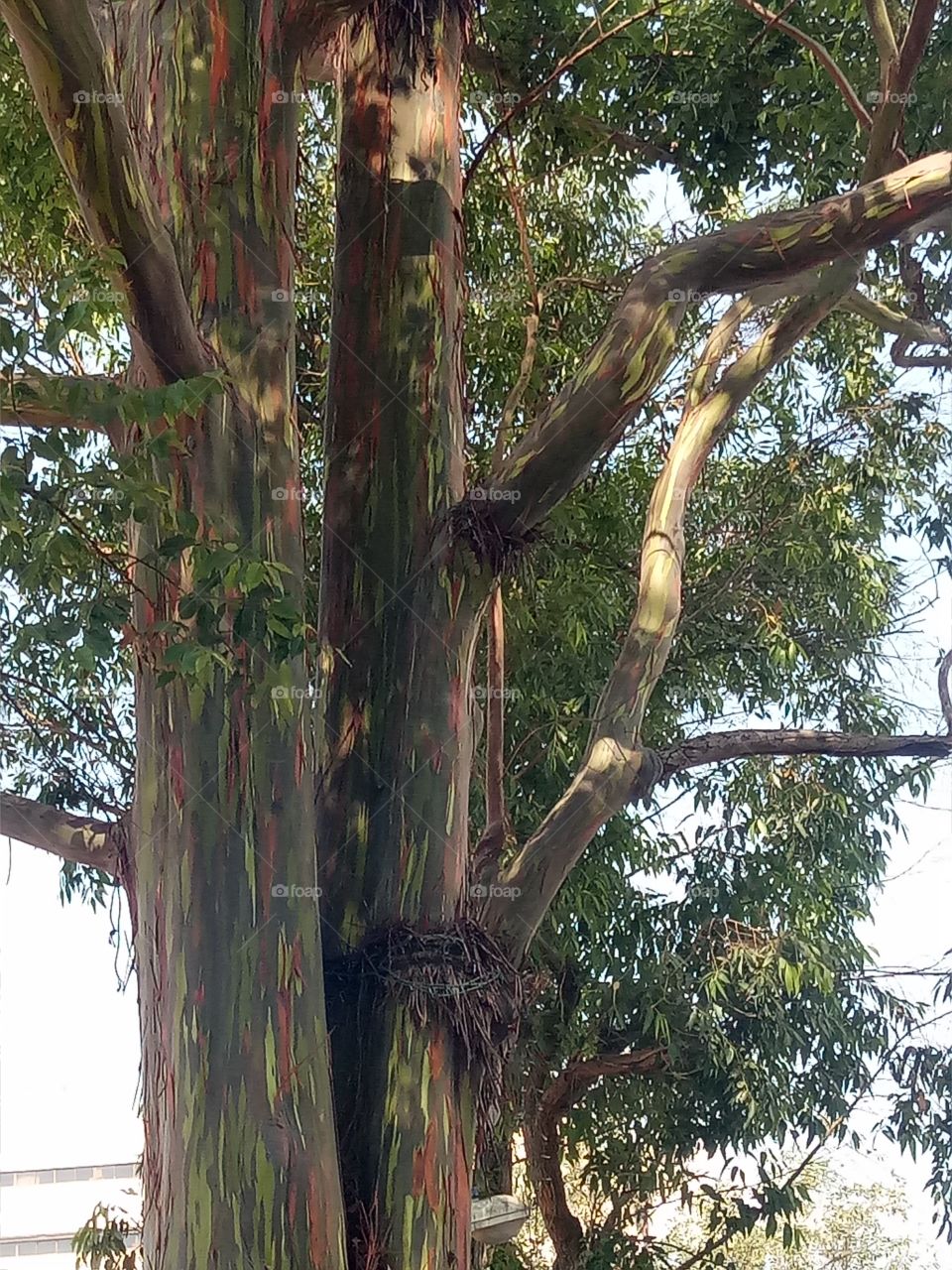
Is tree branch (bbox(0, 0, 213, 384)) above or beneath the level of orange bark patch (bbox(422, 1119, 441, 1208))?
above

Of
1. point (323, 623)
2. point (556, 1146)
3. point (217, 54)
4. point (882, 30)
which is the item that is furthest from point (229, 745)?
point (556, 1146)

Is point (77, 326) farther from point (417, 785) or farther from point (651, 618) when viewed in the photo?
point (651, 618)

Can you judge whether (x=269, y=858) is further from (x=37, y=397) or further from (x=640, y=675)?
(x=640, y=675)

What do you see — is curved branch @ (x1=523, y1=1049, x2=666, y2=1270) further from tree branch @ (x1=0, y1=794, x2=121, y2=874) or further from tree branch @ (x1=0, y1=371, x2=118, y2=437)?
tree branch @ (x1=0, y1=371, x2=118, y2=437)

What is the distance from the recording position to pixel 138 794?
1.71 m

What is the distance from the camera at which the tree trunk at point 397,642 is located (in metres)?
1.78

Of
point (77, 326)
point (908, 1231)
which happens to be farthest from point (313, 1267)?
point (908, 1231)

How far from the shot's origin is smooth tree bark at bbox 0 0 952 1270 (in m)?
1.51

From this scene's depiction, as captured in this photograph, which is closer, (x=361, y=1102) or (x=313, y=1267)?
(x=313, y=1267)

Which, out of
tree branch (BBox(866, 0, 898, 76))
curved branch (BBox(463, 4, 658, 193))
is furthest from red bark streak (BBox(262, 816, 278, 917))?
tree branch (BBox(866, 0, 898, 76))

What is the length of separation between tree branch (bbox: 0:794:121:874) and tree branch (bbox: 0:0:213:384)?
0.62 m

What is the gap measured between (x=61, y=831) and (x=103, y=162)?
868 millimetres

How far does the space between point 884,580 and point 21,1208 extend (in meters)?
2.64

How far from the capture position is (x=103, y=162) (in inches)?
53.7
